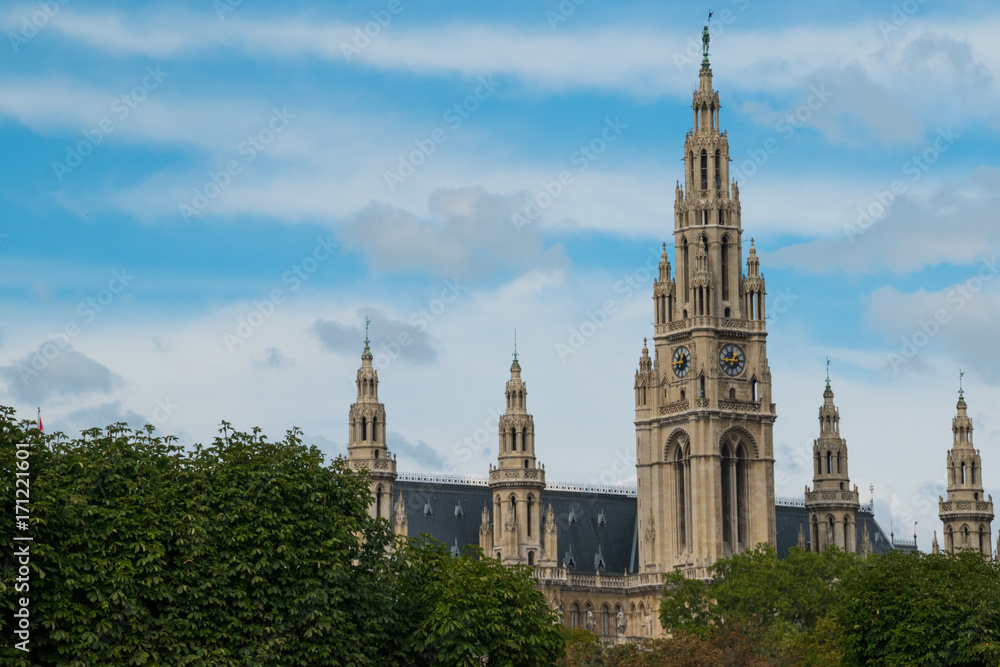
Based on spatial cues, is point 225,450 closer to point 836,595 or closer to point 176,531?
point 176,531

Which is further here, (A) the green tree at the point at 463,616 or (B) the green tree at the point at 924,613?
(B) the green tree at the point at 924,613

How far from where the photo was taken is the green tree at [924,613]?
106 metres

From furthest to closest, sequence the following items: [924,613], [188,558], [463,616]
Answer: [924,613] < [463,616] < [188,558]

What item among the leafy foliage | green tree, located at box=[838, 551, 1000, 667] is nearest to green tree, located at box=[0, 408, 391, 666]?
the leafy foliage

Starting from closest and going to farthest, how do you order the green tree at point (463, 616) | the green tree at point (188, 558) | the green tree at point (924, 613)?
the green tree at point (188, 558), the green tree at point (463, 616), the green tree at point (924, 613)

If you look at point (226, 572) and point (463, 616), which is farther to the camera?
point (463, 616)

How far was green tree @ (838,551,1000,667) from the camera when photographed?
105625mm

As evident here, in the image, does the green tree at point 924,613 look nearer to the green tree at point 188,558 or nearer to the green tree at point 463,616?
the green tree at point 463,616

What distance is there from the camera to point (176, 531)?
91.6m

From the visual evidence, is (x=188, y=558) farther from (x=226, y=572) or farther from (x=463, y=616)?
(x=463, y=616)

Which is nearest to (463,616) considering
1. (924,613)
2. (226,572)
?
(226,572)

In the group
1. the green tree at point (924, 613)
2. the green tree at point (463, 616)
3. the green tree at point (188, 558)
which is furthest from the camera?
the green tree at point (924, 613)

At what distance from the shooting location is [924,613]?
354 feet

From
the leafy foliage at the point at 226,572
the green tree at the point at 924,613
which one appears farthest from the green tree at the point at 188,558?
the green tree at the point at 924,613
